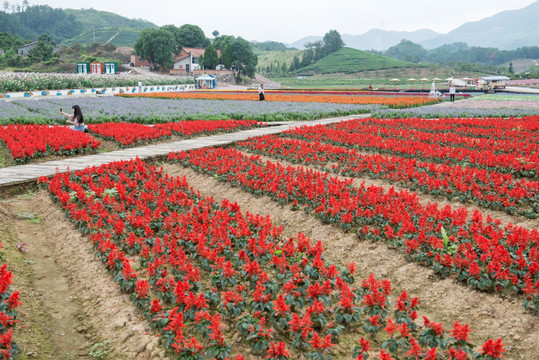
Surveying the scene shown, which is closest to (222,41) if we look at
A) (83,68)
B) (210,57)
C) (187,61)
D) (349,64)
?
(187,61)

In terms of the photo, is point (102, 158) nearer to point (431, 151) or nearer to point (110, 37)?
point (431, 151)

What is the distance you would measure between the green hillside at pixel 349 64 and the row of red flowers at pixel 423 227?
121329 mm

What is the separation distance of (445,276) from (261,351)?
3.12m

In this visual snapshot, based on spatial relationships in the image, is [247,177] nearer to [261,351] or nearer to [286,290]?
[286,290]

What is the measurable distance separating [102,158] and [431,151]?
1034 cm

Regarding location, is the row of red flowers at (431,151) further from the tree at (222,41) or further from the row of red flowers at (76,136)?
the tree at (222,41)

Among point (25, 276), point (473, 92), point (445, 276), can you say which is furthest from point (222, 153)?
point (473, 92)

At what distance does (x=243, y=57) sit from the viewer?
10112 cm

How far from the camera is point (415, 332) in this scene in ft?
16.1

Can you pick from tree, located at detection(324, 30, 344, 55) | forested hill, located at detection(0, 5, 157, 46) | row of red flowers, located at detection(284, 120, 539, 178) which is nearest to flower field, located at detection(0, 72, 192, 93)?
row of red flowers, located at detection(284, 120, 539, 178)

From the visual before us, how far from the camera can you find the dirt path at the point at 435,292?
486 centimetres

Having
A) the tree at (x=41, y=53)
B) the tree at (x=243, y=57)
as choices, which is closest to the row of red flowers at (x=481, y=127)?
the tree at (x=243, y=57)

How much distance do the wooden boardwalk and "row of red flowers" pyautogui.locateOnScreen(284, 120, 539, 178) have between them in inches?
99.0

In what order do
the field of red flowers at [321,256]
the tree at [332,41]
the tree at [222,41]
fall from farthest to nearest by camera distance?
the tree at [332,41] → the tree at [222,41] → the field of red flowers at [321,256]
